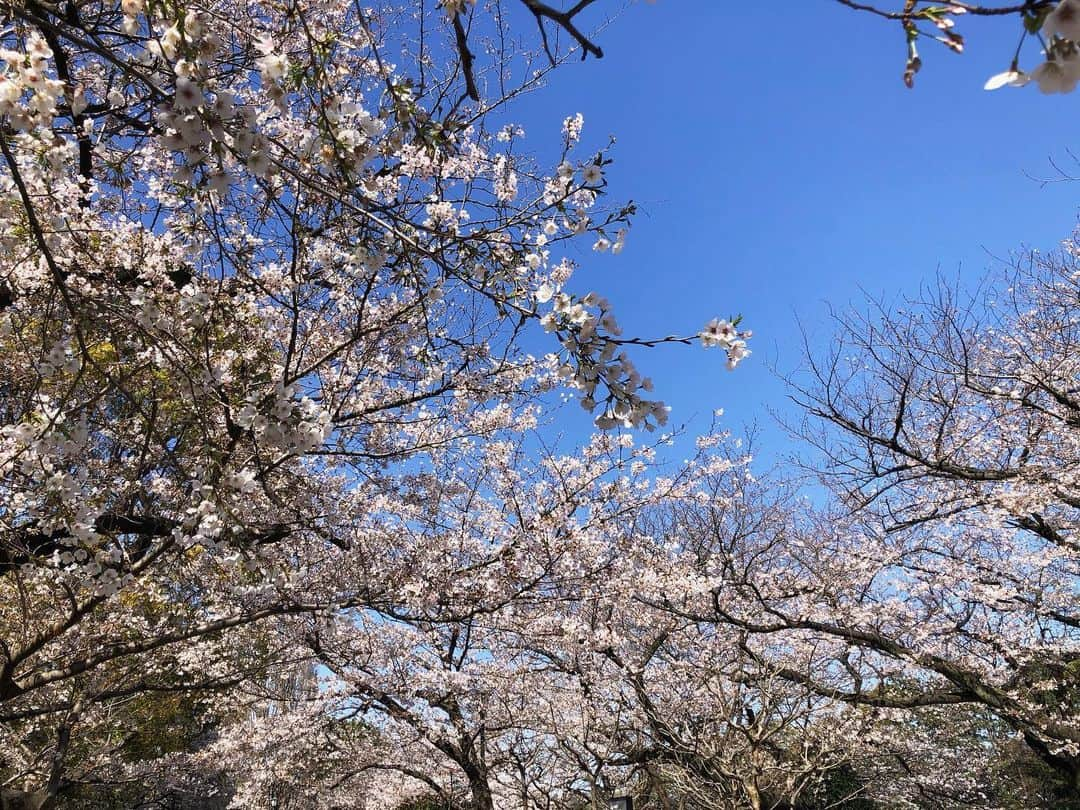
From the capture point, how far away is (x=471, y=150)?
14.1ft

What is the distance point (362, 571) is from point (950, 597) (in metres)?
8.30

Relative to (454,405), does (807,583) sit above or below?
below

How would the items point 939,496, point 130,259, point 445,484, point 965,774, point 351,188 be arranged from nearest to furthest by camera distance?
point 351,188, point 130,259, point 445,484, point 939,496, point 965,774

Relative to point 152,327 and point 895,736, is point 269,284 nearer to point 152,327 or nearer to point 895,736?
point 152,327

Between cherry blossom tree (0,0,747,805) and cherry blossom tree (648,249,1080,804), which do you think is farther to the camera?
cherry blossom tree (648,249,1080,804)

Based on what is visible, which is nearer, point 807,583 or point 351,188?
point 351,188

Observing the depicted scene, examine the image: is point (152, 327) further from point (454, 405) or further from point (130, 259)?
point (454, 405)

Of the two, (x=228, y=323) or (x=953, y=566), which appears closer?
(x=228, y=323)

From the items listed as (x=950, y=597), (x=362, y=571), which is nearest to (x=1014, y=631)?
(x=950, y=597)

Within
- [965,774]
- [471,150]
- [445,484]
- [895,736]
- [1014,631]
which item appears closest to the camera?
[471,150]

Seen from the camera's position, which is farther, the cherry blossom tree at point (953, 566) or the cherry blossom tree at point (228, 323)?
the cherry blossom tree at point (953, 566)

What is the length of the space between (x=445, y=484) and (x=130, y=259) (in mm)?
3442

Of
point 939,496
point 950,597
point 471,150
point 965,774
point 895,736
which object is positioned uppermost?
point 471,150

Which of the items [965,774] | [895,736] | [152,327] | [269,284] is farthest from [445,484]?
[965,774]
